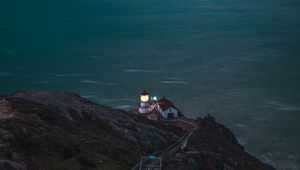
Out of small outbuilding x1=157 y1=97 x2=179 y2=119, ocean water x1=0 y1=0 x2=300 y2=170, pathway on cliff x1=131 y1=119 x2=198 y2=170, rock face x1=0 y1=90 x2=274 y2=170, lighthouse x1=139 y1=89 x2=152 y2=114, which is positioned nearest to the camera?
rock face x1=0 y1=90 x2=274 y2=170

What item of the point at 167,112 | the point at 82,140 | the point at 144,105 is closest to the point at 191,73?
the point at 144,105

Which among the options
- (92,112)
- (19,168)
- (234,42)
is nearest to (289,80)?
(234,42)

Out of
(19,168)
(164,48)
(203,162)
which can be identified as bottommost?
(203,162)

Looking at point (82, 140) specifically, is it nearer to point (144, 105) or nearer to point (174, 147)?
point (174, 147)

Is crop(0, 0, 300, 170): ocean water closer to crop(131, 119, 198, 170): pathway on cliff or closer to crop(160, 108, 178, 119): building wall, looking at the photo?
crop(160, 108, 178, 119): building wall

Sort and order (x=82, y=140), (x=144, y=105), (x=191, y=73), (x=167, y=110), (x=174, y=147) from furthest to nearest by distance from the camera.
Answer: (x=191, y=73)
(x=144, y=105)
(x=167, y=110)
(x=174, y=147)
(x=82, y=140)

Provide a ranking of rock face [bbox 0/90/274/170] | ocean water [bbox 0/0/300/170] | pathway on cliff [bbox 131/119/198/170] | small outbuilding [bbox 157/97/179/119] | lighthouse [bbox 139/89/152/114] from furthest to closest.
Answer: ocean water [bbox 0/0/300/170], lighthouse [bbox 139/89/152/114], small outbuilding [bbox 157/97/179/119], pathway on cliff [bbox 131/119/198/170], rock face [bbox 0/90/274/170]

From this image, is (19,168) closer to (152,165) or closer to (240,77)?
(152,165)

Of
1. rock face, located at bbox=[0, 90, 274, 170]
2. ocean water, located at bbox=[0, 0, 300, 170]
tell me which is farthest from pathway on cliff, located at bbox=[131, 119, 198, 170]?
ocean water, located at bbox=[0, 0, 300, 170]
